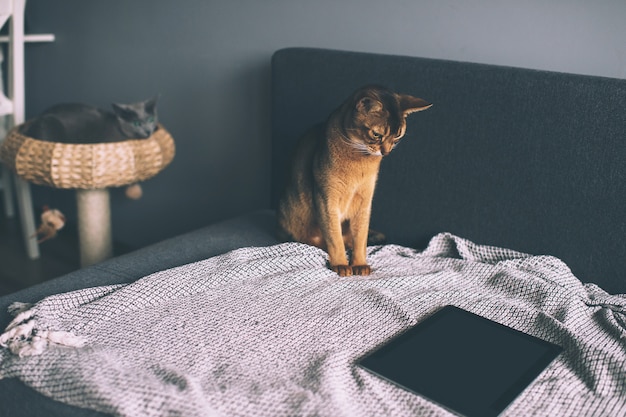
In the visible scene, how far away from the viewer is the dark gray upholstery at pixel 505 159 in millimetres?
1251

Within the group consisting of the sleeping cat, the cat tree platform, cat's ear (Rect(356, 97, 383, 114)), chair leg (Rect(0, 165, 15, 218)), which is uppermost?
cat's ear (Rect(356, 97, 383, 114))

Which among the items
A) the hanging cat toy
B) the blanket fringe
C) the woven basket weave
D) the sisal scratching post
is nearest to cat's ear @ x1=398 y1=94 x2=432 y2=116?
the blanket fringe

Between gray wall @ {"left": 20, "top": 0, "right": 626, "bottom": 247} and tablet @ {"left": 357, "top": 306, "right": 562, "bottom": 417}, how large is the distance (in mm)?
651

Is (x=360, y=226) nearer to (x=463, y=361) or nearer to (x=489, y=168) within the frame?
(x=489, y=168)

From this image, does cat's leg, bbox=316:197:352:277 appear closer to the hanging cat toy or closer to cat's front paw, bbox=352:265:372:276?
cat's front paw, bbox=352:265:372:276

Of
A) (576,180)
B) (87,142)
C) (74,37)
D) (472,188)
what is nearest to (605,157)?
(576,180)

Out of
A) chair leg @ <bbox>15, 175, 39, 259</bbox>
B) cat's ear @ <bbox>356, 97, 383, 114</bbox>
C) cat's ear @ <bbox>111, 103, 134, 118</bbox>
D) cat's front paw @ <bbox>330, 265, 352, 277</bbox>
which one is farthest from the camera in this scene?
chair leg @ <bbox>15, 175, 39, 259</bbox>

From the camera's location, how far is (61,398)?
3.00ft

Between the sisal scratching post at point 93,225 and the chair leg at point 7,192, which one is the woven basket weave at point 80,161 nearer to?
the sisal scratching post at point 93,225

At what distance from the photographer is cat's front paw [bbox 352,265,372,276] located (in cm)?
132

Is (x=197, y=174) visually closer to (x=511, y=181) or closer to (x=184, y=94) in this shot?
(x=184, y=94)

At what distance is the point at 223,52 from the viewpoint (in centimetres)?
191

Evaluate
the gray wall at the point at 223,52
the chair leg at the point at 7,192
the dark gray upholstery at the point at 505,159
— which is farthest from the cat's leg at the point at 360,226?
the chair leg at the point at 7,192

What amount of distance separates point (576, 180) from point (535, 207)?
103 millimetres
